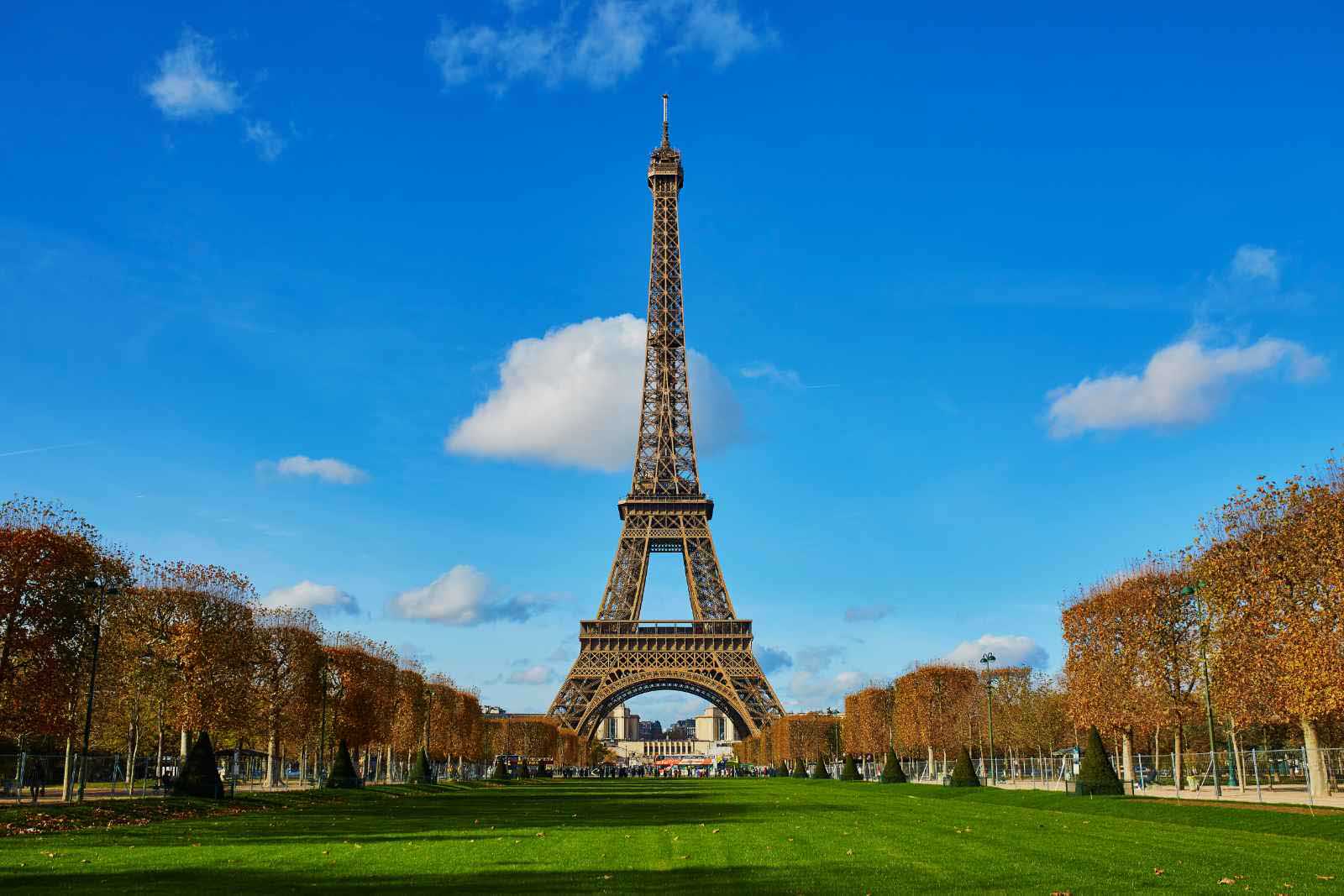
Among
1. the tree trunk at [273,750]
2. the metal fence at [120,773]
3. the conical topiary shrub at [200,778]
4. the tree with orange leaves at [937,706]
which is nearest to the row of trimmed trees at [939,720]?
the tree with orange leaves at [937,706]

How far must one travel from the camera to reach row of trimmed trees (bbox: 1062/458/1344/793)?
35.6 m

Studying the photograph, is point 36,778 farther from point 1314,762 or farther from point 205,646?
point 1314,762

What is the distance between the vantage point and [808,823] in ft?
94.6

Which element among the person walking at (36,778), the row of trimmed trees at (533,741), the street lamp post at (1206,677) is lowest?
the row of trimmed trees at (533,741)

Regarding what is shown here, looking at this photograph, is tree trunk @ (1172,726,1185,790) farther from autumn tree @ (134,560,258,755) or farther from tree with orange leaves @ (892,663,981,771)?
autumn tree @ (134,560,258,755)

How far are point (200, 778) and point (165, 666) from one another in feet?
30.3

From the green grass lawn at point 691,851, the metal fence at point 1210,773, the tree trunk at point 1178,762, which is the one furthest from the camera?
the metal fence at point 1210,773

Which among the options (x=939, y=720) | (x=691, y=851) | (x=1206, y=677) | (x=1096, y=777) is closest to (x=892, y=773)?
(x=939, y=720)

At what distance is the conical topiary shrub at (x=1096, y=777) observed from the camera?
43.8 metres

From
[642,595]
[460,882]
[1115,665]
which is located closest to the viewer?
[460,882]

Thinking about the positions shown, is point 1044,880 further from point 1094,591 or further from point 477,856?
point 1094,591

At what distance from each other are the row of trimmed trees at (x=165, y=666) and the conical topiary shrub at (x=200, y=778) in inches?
162

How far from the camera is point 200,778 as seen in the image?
40844 millimetres

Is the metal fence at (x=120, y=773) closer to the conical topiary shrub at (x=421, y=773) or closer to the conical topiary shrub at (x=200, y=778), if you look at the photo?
the conical topiary shrub at (x=200, y=778)
